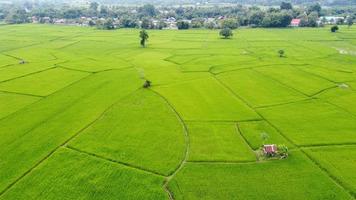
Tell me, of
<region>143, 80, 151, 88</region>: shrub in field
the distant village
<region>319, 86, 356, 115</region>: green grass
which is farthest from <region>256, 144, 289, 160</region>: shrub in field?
the distant village

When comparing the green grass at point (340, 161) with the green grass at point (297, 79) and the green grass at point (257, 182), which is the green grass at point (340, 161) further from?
the green grass at point (297, 79)

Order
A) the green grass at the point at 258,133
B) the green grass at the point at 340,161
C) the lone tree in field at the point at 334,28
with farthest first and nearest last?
the lone tree in field at the point at 334,28
the green grass at the point at 258,133
the green grass at the point at 340,161

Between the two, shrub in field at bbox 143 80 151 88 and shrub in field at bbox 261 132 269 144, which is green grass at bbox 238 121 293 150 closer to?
shrub in field at bbox 261 132 269 144

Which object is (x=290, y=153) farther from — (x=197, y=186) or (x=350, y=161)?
(x=197, y=186)

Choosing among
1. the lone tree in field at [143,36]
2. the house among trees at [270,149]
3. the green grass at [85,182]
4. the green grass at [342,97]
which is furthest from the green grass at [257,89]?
the lone tree in field at [143,36]

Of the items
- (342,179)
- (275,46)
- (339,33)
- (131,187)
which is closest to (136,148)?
(131,187)

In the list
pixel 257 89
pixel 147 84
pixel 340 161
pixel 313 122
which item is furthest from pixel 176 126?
pixel 257 89
